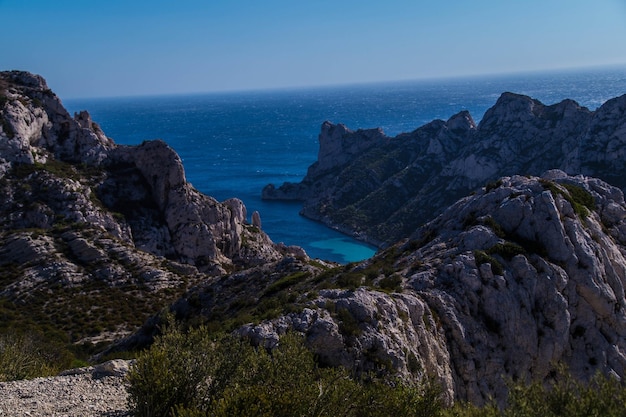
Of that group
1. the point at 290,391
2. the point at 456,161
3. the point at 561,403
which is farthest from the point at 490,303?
the point at 456,161

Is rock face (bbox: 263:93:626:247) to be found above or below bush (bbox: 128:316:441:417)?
below

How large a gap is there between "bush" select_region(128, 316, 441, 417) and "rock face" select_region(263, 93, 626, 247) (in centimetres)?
6405

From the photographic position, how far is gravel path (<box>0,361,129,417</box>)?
41.4 feet

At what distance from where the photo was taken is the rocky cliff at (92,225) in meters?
32.9

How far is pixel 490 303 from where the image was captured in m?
19.6

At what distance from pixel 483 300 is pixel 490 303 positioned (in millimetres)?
290

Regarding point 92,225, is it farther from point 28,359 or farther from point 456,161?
point 456,161

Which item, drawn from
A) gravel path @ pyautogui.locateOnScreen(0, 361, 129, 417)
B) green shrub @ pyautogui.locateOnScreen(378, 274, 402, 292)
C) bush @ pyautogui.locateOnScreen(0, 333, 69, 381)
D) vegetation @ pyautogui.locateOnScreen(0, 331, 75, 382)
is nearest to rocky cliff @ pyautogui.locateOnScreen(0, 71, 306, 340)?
vegetation @ pyautogui.locateOnScreen(0, 331, 75, 382)

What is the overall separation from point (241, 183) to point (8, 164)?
96008mm

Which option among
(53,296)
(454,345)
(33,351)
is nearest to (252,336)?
(454,345)

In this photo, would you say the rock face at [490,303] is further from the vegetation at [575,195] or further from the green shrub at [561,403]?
the green shrub at [561,403]

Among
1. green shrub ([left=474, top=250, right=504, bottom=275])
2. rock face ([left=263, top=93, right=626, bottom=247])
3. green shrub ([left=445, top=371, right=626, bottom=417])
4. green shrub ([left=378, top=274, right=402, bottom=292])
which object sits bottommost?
rock face ([left=263, top=93, right=626, bottom=247])

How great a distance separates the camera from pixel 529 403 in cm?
1012

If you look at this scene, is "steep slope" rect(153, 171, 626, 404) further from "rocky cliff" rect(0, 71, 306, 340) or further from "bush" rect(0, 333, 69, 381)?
"rocky cliff" rect(0, 71, 306, 340)
